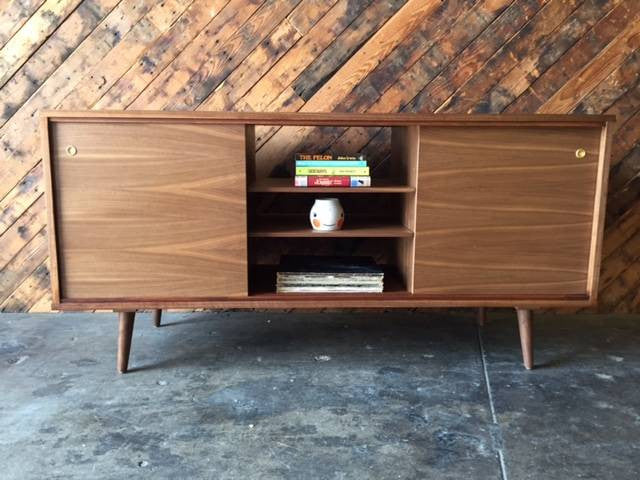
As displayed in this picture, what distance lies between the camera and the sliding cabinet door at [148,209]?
131 centimetres

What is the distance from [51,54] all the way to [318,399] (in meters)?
1.39

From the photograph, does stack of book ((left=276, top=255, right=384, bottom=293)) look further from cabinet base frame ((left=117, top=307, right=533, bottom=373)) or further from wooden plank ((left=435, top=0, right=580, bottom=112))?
wooden plank ((left=435, top=0, right=580, bottom=112))

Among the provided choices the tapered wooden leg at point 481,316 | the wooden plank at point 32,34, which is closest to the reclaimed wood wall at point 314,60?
the wooden plank at point 32,34

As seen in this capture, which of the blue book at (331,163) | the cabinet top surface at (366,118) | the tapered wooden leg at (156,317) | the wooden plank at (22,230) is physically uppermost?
the cabinet top surface at (366,118)

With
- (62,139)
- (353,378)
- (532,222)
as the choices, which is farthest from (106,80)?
(532,222)

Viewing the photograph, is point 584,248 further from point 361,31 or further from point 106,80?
point 106,80

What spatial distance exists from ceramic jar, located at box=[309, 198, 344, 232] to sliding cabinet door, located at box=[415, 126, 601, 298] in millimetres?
220

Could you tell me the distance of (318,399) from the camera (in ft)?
4.27

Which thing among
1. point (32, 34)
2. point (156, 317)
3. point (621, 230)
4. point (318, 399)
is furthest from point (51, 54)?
point (621, 230)

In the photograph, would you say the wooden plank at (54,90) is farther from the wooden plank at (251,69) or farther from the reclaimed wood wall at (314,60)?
the wooden plank at (251,69)

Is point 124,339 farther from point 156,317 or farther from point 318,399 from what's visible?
point 318,399

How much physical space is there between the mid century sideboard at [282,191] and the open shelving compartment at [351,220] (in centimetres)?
1

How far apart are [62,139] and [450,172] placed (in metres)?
0.97

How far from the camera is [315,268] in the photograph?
1471mm
